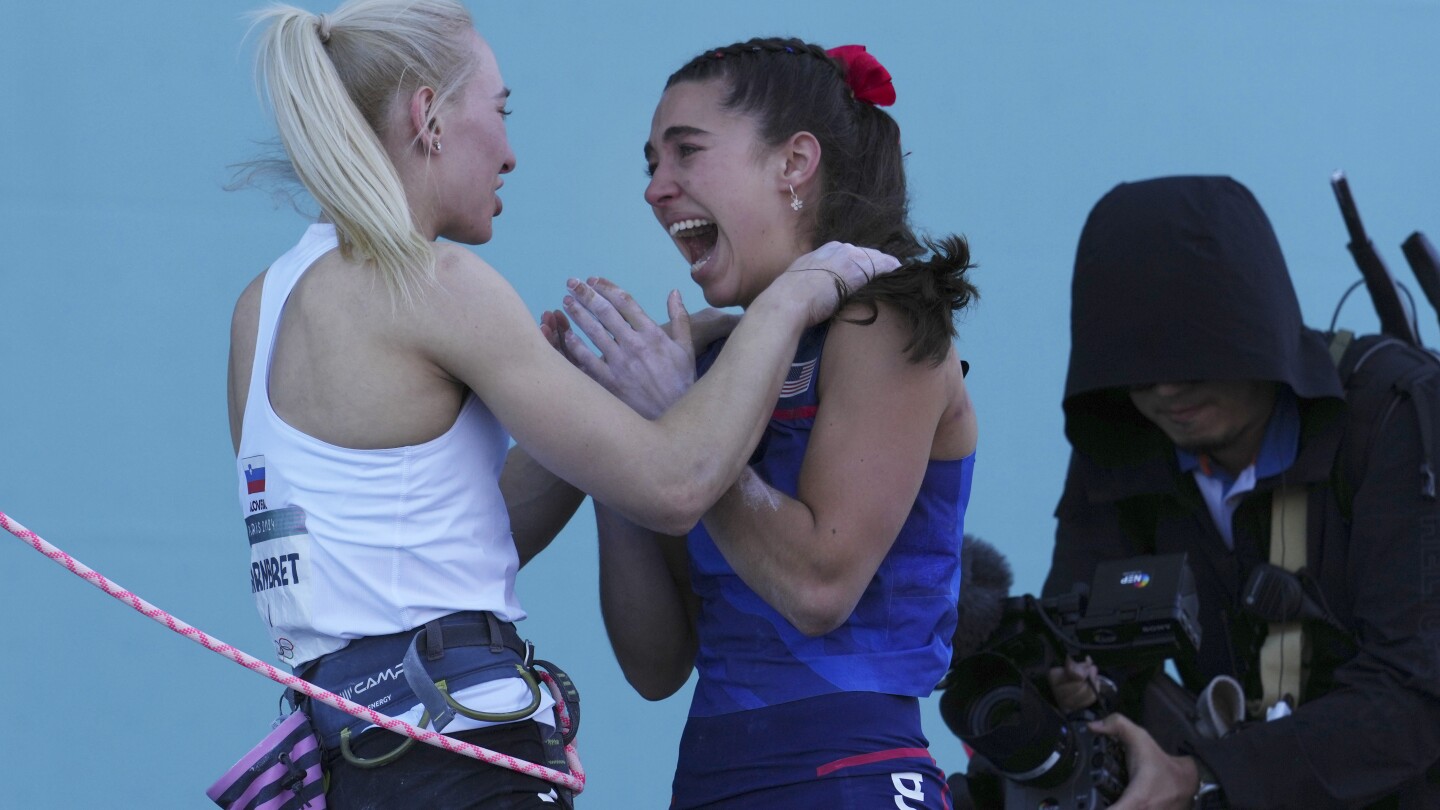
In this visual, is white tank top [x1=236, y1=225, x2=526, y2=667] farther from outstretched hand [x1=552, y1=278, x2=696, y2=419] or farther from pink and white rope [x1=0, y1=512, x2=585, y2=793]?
outstretched hand [x1=552, y1=278, x2=696, y2=419]

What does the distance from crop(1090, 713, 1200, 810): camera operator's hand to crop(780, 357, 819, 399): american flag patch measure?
95 centimetres

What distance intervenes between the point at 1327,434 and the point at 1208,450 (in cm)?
23

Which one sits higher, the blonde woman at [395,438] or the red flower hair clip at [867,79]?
the red flower hair clip at [867,79]

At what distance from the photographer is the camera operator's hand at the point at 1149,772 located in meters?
2.42

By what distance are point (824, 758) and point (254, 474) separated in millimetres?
654

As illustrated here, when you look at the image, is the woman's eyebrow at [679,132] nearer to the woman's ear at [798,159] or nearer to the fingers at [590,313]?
the woman's ear at [798,159]

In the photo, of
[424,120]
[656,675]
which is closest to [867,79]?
[424,120]

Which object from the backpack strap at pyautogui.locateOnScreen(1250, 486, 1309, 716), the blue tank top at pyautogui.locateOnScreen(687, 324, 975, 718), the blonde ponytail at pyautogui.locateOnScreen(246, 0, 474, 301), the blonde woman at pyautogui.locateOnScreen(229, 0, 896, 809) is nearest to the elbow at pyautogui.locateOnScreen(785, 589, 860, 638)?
the blue tank top at pyautogui.locateOnScreen(687, 324, 975, 718)

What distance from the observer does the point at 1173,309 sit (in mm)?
2758

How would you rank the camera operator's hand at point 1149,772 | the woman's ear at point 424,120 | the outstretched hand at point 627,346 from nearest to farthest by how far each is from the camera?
the woman's ear at point 424,120, the outstretched hand at point 627,346, the camera operator's hand at point 1149,772

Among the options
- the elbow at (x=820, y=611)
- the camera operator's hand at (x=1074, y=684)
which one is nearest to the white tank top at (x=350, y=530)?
the elbow at (x=820, y=611)

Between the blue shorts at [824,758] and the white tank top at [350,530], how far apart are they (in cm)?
36

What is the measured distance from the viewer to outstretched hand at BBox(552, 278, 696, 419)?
5.49ft

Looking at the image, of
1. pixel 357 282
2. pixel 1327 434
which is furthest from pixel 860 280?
pixel 1327 434
